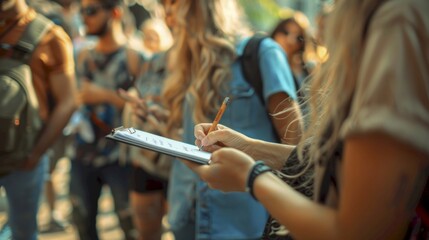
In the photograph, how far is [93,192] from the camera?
4.01m

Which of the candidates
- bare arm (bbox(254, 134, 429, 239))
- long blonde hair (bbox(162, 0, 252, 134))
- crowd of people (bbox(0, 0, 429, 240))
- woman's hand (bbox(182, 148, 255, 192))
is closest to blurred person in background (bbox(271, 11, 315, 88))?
crowd of people (bbox(0, 0, 429, 240))

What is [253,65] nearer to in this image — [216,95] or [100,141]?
[216,95]

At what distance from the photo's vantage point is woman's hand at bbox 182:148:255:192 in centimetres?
143

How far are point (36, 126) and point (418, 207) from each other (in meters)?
1.89

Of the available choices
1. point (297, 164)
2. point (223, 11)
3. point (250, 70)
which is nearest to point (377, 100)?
point (297, 164)

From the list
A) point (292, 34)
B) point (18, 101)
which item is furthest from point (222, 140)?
point (292, 34)

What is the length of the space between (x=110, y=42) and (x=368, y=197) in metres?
3.29

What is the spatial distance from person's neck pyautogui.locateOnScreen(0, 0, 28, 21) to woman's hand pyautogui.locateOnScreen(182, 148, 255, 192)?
1535mm

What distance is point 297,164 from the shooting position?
1.67 m

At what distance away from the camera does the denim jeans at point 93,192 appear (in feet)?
13.0

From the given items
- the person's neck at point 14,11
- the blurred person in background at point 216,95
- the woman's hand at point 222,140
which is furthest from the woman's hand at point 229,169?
the person's neck at point 14,11

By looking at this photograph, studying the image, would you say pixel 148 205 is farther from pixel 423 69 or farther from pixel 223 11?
pixel 423 69

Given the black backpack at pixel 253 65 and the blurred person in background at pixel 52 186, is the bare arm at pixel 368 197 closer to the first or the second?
the black backpack at pixel 253 65

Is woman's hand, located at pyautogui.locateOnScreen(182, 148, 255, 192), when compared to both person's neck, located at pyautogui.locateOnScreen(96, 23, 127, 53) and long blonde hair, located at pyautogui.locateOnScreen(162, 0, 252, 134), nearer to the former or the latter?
long blonde hair, located at pyautogui.locateOnScreen(162, 0, 252, 134)
